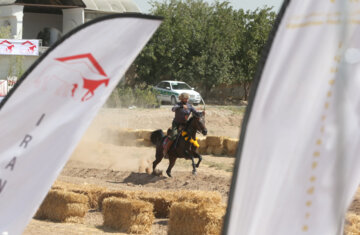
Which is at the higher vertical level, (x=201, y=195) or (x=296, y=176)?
(x=296, y=176)

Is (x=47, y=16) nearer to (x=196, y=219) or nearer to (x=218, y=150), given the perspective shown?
(x=218, y=150)

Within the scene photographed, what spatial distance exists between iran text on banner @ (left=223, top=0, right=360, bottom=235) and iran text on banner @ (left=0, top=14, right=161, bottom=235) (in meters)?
1.04

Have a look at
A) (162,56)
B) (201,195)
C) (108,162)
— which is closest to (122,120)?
(108,162)

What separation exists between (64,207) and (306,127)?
947cm

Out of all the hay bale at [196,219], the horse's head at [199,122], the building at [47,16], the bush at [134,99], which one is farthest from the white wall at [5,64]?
the hay bale at [196,219]

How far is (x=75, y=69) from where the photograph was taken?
142 inches

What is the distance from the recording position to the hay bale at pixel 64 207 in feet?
38.5

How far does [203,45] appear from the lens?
53.0 meters

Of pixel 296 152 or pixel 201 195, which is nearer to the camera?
pixel 296 152

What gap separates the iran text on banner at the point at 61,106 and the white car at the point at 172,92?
37.1 meters

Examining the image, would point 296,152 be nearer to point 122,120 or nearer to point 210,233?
point 210,233

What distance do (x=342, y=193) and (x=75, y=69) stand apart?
1561 millimetres

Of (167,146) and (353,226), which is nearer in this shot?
(353,226)

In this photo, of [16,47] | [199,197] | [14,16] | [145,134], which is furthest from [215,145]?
[14,16]
